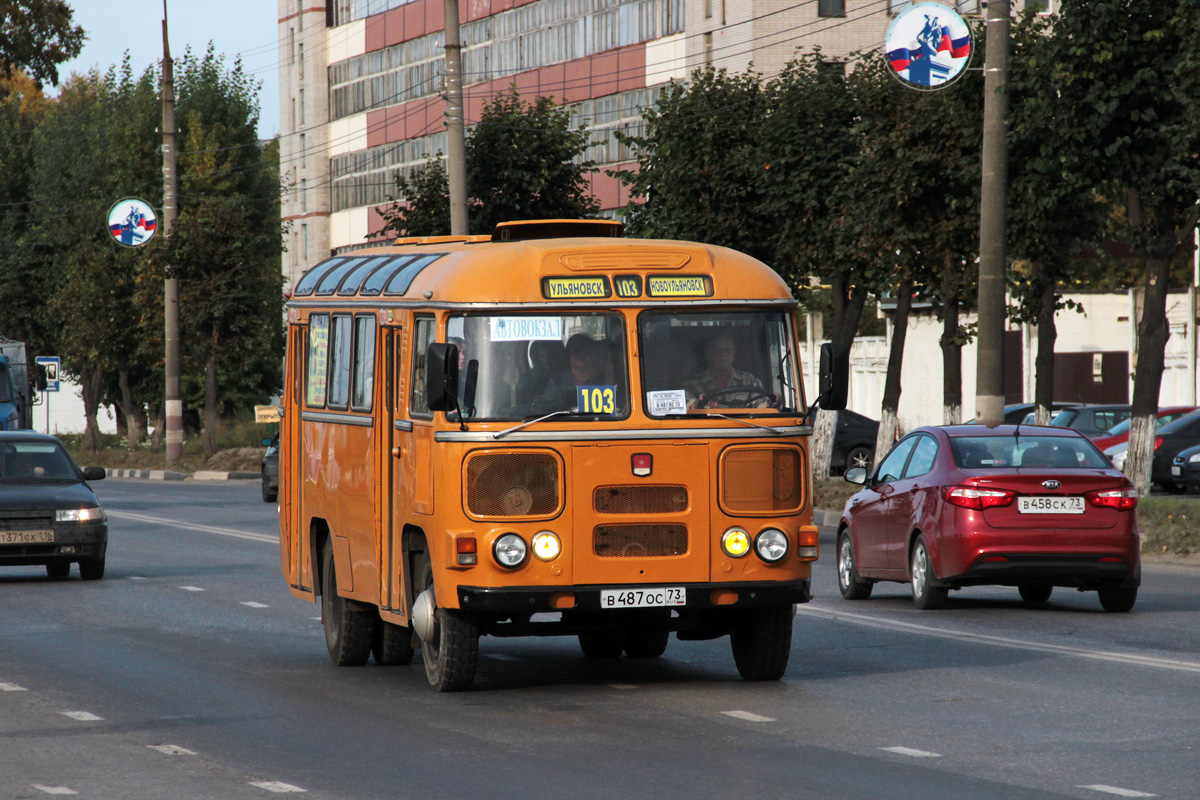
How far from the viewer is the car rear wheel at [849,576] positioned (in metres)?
17.3

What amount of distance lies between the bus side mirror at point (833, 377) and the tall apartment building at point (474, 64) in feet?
117

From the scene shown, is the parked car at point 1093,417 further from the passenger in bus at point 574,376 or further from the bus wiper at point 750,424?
the passenger in bus at point 574,376

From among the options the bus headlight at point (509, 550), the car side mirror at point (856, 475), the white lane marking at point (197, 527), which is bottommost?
the white lane marking at point (197, 527)

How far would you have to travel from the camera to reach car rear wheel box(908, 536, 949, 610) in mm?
15703

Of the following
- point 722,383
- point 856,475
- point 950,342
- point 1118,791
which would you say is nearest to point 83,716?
point 722,383

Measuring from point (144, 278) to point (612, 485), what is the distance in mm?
49427

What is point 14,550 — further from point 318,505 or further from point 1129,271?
point 1129,271

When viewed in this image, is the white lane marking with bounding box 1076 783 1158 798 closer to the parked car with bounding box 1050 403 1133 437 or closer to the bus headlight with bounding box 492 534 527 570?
the bus headlight with bounding box 492 534 527 570

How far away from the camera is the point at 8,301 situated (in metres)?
72.4

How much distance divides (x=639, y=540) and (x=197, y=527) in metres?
18.9

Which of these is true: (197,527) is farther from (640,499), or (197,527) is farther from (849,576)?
(640,499)

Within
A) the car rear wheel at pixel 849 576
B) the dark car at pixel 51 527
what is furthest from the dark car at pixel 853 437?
the car rear wheel at pixel 849 576

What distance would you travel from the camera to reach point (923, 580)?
15.9 meters

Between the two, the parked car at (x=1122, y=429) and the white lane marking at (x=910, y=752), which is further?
the parked car at (x=1122, y=429)
